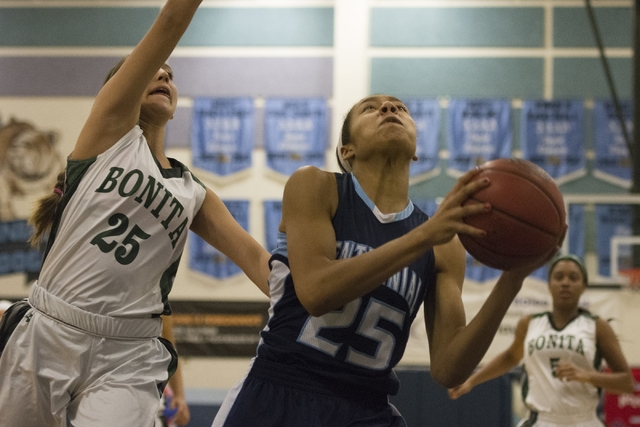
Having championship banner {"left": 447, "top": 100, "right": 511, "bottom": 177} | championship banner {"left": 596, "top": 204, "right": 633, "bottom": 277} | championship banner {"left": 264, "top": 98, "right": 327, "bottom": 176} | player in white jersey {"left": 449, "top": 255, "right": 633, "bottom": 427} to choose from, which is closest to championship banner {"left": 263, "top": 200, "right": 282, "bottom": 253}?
championship banner {"left": 264, "top": 98, "right": 327, "bottom": 176}

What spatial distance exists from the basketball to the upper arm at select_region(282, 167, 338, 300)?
418 mm

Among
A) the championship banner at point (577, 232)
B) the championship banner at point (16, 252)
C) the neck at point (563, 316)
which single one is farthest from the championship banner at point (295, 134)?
the neck at point (563, 316)

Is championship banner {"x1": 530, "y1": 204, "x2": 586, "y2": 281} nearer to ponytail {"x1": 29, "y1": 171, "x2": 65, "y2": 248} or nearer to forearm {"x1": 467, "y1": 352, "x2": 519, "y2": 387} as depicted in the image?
forearm {"x1": 467, "y1": 352, "x2": 519, "y2": 387}

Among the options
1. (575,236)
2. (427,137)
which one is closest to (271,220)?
(427,137)

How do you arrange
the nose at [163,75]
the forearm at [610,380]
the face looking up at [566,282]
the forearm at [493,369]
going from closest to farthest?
1. the nose at [163,75]
2. the forearm at [610,380]
3. the forearm at [493,369]
4. the face looking up at [566,282]

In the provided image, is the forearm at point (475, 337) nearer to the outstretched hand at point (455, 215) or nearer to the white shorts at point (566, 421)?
the outstretched hand at point (455, 215)

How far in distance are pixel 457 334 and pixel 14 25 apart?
1063cm

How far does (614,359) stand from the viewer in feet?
18.0

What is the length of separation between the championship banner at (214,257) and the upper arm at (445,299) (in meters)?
8.03

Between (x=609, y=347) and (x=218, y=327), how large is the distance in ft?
19.8

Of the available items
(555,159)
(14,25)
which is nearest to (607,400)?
(555,159)

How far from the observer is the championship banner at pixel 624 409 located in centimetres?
789

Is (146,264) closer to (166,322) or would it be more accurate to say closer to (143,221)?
(143,221)

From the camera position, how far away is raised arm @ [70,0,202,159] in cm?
245
